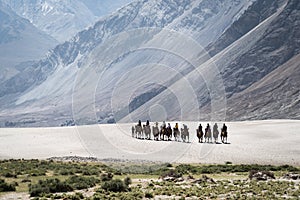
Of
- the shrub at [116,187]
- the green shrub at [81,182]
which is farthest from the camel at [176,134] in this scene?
the shrub at [116,187]

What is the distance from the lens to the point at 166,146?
165ft

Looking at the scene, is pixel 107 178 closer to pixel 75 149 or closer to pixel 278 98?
pixel 75 149

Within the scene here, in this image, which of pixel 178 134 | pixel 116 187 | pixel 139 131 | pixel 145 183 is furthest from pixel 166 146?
pixel 116 187

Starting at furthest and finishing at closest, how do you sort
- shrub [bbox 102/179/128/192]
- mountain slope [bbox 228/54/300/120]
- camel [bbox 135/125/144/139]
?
1. mountain slope [bbox 228/54/300/120]
2. camel [bbox 135/125/144/139]
3. shrub [bbox 102/179/128/192]

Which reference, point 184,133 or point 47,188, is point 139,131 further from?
point 47,188

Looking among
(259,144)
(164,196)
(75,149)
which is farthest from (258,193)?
(75,149)

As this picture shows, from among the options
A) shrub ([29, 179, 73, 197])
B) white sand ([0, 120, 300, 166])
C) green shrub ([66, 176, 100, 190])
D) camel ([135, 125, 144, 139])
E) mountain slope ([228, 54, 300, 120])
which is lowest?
shrub ([29, 179, 73, 197])

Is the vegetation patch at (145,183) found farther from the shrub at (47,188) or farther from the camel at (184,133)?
the camel at (184,133)

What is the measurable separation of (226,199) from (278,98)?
534 feet

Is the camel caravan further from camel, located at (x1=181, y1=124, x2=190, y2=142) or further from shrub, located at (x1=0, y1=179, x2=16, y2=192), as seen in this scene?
shrub, located at (x1=0, y1=179, x2=16, y2=192)

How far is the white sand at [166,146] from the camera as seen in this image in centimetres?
4616

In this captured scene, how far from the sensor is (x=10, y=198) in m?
25.7

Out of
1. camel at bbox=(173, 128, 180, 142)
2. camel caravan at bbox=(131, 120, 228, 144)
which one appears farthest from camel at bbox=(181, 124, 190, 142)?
camel at bbox=(173, 128, 180, 142)

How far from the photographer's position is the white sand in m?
46.2
